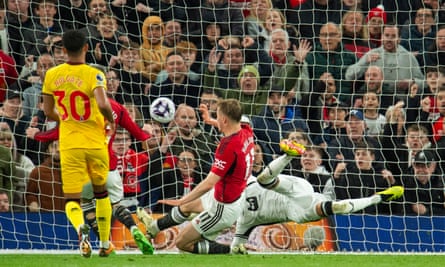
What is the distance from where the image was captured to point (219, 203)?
1067cm

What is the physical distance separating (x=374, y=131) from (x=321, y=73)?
3.56 ft

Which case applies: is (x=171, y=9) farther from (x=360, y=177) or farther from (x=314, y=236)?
(x=314, y=236)

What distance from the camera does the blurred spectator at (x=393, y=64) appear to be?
46.3 ft

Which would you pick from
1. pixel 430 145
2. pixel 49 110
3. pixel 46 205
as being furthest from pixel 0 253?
pixel 430 145

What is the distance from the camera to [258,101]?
45.3 feet

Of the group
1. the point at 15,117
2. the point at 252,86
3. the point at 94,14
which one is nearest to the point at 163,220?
the point at 252,86

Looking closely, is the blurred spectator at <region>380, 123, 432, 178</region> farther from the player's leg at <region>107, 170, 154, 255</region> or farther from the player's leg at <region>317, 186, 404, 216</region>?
the player's leg at <region>107, 170, 154, 255</region>

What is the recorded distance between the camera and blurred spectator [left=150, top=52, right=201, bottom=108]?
45.1 ft

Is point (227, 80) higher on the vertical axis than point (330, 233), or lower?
higher

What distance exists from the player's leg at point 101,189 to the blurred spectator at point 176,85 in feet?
12.6

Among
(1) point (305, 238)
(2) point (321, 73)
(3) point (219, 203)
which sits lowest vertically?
(1) point (305, 238)

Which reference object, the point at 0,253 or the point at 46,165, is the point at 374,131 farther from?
the point at 0,253

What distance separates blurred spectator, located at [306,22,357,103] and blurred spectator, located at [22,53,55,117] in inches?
135

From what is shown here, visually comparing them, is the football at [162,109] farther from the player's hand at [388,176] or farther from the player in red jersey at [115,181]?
the player's hand at [388,176]
